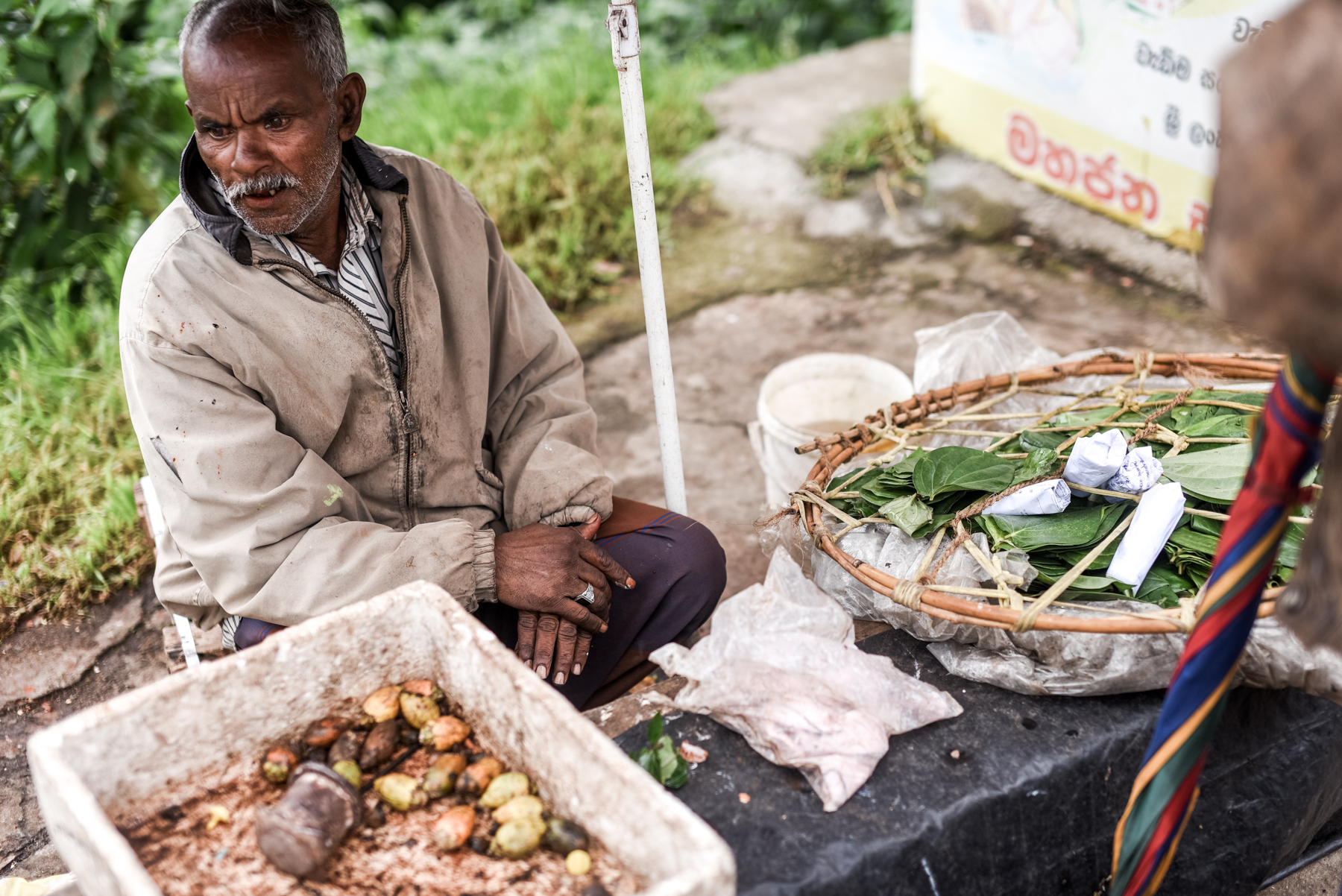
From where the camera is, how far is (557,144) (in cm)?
527

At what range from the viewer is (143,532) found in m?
3.08

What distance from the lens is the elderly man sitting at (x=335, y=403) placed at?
1816 mm

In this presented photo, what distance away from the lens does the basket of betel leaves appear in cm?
169

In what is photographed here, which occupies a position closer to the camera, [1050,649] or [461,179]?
[1050,649]

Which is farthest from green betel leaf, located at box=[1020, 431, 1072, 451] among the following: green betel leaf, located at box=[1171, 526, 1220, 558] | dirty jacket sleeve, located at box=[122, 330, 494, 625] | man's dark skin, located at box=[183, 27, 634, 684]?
dirty jacket sleeve, located at box=[122, 330, 494, 625]

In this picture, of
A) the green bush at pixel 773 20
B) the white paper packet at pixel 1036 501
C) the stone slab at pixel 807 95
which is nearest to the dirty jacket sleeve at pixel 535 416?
the white paper packet at pixel 1036 501

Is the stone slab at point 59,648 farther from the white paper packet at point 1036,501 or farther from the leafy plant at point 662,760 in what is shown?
the white paper packet at point 1036,501

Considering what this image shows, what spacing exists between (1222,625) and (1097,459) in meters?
0.79

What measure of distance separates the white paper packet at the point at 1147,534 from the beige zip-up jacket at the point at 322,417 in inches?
41.8

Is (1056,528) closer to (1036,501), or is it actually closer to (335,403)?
(1036,501)

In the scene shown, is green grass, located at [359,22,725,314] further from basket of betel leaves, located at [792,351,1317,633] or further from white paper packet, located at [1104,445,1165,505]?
white paper packet, located at [1104,445,1165,505]

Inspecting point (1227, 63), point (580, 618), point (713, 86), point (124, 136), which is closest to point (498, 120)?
point (713, 86)

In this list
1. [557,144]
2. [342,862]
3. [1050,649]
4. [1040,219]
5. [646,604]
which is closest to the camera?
[342,862]

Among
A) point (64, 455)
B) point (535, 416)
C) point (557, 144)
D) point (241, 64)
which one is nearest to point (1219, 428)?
point (535, 416)
